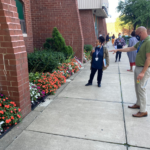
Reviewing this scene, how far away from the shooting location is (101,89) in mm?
5285

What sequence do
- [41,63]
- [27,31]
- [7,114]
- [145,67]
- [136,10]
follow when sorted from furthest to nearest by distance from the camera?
[136,10] < [27,31] < [41,63] < [145,67] < [7,114]

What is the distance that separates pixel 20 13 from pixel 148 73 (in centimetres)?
585

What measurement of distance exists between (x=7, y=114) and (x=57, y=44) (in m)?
5.11

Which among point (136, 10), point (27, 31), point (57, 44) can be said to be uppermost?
point (136, 10)

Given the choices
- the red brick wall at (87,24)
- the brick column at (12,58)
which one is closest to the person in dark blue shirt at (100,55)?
the brick column at (12,58)

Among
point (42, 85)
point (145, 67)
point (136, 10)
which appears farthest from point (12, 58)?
point (136, 10)

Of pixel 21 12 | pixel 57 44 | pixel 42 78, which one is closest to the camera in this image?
pixel 42 78

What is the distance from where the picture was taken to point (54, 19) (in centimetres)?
835

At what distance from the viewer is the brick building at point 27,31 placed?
2988mm

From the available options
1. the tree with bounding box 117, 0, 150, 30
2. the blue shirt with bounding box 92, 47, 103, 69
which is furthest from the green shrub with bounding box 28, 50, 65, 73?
the tree with bounding box 117, 0, 150, 30

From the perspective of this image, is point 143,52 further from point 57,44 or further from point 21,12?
point 21,12

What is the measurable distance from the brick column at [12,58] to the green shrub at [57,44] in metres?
4.37

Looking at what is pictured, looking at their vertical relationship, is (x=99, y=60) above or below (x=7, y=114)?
above

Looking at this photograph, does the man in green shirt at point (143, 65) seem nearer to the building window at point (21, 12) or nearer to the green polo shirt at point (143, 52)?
the green polo shirt at point (143, 52)
